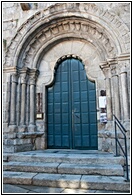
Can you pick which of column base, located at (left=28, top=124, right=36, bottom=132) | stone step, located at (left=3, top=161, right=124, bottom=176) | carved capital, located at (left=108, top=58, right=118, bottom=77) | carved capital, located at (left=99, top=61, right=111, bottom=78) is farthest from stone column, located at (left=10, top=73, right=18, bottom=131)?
carved capital, located at (left=108, top=58, right=118, bottom=77)

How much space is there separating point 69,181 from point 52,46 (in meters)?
3.92

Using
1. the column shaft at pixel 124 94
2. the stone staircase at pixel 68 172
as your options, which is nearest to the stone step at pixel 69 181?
the stone staircase at pixel 68 172

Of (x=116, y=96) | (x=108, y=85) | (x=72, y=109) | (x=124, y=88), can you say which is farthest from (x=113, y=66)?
(x=72, y=109)

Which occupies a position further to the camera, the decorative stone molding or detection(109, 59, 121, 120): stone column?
the decorative stone molding

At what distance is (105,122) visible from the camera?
462 centimetres

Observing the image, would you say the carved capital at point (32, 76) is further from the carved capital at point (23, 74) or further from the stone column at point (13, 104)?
the stone column at point (13, 104)

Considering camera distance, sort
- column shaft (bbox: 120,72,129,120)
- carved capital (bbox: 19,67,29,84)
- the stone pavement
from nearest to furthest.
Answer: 1. the stone pavement
2. column shaft (bbox: 120,72,129,120)
3. carved capital (bbox: 19,67,29,84)

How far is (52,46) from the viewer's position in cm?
552

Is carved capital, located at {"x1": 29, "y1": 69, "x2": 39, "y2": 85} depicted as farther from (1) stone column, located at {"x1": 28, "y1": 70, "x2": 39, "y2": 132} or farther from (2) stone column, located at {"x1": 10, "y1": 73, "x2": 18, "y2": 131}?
(2) stone column, located at {"x1": 10, "y1": 73, "x2": 18, "y2": 131}

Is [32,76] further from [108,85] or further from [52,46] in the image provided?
[108,85]

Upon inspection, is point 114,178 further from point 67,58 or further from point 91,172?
point 67,58

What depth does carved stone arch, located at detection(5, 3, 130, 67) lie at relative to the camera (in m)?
4.47

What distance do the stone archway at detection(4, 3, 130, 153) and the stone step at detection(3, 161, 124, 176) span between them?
4.18 ft

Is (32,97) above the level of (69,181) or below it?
above
